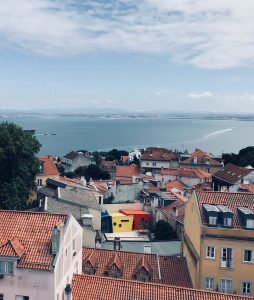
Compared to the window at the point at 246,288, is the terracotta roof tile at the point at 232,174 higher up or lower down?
higher up

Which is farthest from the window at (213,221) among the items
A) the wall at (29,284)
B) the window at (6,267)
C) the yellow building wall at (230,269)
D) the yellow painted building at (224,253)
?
the window at (6,267)

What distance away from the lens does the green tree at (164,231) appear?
55562mm

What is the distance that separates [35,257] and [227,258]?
17208 mm

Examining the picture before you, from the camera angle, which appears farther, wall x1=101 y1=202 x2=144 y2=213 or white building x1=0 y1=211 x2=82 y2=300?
wall x1=101 y1=202 x2=144 y2=213

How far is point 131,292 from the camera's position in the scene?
28812 millimetres

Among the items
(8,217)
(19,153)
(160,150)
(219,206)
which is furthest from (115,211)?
(160,150)

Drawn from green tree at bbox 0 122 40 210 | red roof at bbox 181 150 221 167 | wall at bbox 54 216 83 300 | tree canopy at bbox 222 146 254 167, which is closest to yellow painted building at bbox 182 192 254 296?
wall at bbox 54 216 83 300

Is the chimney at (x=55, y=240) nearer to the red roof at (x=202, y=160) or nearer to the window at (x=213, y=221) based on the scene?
the window at (x=213, y=221)

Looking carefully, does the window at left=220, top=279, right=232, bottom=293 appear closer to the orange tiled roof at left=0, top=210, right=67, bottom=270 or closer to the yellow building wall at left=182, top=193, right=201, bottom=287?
the yellow building wall at left=182, top=193, right=201, bottom=287

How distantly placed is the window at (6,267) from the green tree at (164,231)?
31.3m

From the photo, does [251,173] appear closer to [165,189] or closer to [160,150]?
[165,189]

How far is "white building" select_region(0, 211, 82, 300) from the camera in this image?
26.4m

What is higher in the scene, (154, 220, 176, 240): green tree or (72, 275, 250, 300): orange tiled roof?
(72, 275, 250, 300): orange tiled roof

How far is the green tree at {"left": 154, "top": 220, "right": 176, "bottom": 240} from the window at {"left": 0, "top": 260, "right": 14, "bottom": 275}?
31.3 metres
